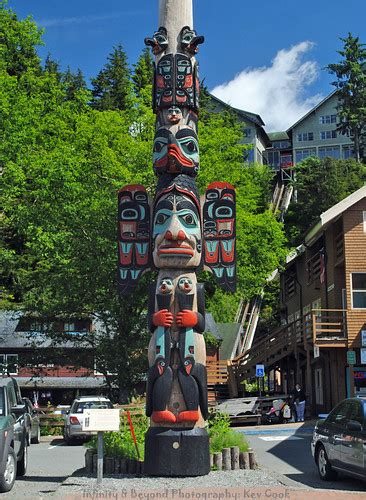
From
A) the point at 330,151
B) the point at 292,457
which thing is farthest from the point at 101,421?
the point at 330,151

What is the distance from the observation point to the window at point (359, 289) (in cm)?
2886

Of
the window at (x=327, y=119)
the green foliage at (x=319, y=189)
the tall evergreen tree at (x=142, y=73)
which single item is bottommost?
the green foliage at (x=319, y=189)

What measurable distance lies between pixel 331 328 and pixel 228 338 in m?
16.4

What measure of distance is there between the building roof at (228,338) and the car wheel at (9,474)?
32.6m

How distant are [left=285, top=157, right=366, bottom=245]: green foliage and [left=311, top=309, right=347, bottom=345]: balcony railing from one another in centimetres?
2035

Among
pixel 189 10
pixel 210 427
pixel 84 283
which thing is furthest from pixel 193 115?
pixel 84 283

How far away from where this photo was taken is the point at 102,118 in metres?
30.0

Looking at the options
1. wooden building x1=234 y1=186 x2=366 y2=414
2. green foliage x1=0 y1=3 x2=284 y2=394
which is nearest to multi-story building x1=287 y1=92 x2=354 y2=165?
green foliage x1=0 y1=3 x2=284 y2=394

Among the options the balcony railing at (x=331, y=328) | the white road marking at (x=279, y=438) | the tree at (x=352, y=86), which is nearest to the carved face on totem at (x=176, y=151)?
the white road marking at (x=279, y=438)

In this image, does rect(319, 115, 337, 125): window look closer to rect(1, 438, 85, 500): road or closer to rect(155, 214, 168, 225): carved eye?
rect(1, 438, 85, 500): road

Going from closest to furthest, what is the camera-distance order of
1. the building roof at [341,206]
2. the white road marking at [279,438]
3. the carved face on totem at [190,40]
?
the carved face on totem at [190,40], the white road marking at [279,438], the building roof at [341,206]

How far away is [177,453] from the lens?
11.4 meters

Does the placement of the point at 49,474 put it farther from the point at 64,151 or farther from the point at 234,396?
the point at 234,396

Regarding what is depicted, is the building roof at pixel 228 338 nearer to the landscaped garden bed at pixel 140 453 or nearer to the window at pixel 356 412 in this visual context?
the landscaped garden bed at pixel 140 453
